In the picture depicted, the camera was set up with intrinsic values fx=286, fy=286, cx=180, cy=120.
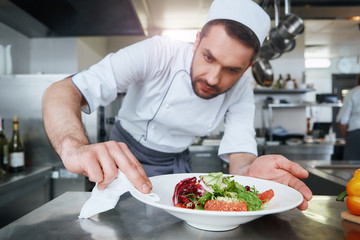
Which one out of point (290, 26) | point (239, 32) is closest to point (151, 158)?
point (239, 32)

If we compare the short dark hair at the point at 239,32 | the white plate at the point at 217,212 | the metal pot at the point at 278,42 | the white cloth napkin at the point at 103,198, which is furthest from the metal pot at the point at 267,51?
the white cloth napkin at the point at 103,198

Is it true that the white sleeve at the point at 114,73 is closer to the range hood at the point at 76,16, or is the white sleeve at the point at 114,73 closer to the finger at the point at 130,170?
the finger at the point at 130,170

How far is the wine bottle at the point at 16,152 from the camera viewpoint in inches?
77.9

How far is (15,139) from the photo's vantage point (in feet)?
7.18

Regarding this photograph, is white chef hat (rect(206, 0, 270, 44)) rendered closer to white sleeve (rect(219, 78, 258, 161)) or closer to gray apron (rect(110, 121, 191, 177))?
white sleeve (rect(219, 78, 258, 161))

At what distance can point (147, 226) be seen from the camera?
57cm

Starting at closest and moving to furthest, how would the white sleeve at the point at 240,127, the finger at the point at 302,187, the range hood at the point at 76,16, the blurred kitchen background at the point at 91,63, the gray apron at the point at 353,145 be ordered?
the finger at the point at 302,187 → the white sleeve at the point at 240,127 → the range hood at the point at 76,16 → the blurred kitchen background at the point at 91,63 → the gray apron at the point at 353,145

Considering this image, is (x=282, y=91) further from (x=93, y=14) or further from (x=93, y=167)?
(x=93, y=167)

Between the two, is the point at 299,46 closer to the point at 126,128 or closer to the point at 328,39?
the point at 328,39

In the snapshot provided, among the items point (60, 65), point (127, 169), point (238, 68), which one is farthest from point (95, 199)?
point (60, 65)

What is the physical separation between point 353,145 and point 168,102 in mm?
3030

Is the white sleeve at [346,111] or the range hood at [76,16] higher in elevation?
the range hood at [76,16]

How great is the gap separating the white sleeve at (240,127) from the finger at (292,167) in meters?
0.45

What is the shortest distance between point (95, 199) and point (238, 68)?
0.68 m
